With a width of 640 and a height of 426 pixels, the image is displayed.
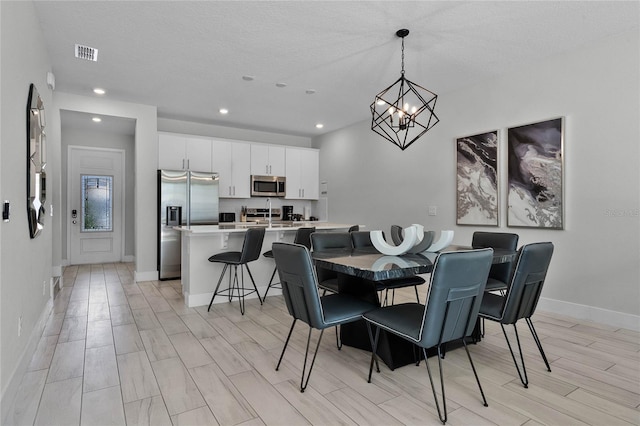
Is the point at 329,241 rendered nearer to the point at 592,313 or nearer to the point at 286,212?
the point at 592,313

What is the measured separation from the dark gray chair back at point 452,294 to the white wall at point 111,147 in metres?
6.75

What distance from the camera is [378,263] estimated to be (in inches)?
85.9

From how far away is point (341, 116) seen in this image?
6.00m

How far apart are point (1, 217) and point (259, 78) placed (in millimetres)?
3104

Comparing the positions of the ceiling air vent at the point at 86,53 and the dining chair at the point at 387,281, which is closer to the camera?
the dining chair at the point at 387,281

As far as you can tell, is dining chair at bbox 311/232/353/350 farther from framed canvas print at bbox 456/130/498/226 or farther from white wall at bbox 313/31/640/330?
white wall at bbox 313/31/640/330

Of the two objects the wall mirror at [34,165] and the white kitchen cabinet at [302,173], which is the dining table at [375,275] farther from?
the white kitchen cabinet at [302,173]

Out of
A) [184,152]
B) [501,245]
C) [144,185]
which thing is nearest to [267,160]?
[184,152]

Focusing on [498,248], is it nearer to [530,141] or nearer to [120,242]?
[530,141]

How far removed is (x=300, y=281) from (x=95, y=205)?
645 centimetres

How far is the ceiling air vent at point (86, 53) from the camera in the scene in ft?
11.4

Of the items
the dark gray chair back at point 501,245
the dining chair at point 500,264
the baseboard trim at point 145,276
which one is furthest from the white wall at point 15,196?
the dark gray chair back at point 501,245

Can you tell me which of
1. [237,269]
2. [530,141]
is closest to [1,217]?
[237,269]


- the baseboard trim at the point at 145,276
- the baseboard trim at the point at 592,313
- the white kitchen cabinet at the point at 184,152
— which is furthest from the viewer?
the white kitchen cabinet at the point at 184,152
